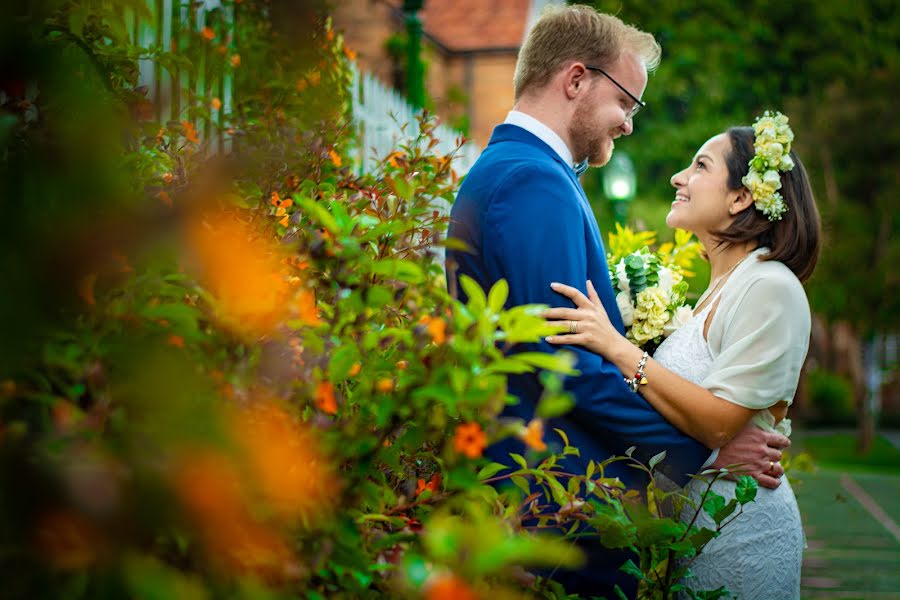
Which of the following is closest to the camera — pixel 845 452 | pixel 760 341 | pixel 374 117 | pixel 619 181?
pixel 760 341

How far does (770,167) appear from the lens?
3020mm

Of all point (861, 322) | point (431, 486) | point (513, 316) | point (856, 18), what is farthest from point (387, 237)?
point (861, 322)

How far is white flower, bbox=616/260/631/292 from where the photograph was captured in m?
3.09

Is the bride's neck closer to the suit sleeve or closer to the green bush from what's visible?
the suit sleeve

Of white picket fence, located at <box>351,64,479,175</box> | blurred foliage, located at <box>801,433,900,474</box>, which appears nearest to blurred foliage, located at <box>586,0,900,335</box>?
blurred foliage, located at <box>801,433,900,474</box>

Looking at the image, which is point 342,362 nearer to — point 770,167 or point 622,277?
point 622,277

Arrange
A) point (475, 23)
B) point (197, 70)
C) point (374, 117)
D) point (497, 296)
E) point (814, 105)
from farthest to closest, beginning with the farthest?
point (475, 23)
point (814, 105)
point (374, 117)
point (197, 70)
point (497, 296)

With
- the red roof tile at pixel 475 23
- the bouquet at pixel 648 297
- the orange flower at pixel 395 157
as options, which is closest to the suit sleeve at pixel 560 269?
the orange flower at pixel 395 157

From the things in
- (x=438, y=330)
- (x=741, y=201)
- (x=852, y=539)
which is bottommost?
(x=852, y=539)

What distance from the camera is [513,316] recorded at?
128 cm

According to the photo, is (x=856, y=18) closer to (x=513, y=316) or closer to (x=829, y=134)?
(x=829, y=134)

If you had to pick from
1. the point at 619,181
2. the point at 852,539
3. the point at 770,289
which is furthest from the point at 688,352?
the point at 619,181

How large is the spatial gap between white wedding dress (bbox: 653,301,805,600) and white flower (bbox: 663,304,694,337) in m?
0.21

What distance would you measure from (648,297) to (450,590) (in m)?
2.14
